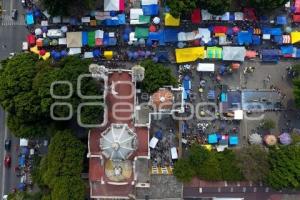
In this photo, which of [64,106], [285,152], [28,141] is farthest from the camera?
[28,141]

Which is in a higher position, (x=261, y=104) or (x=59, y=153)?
(x=261, y=104)

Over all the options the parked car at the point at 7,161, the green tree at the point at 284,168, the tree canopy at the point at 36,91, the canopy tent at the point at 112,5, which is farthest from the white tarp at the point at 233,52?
the parked car at the point at 7,161

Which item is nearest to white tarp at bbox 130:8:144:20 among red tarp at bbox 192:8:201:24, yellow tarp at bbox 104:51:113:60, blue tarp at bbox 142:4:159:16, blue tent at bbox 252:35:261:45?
blue tarp at bbox 142:4:159:16

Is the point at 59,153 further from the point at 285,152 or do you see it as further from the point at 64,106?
the point at 285,152

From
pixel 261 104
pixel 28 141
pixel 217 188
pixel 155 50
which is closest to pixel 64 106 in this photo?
pixel 28 141

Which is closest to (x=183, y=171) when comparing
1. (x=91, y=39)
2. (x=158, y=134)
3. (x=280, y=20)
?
(x=158, y=134)

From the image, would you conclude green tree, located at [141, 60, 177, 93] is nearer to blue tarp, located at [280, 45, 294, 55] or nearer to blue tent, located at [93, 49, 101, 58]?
blue tent, located at [93, 49, 101, 58]

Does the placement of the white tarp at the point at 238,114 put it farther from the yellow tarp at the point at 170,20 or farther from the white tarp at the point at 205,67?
the yellow tarp at the point at 170,20
